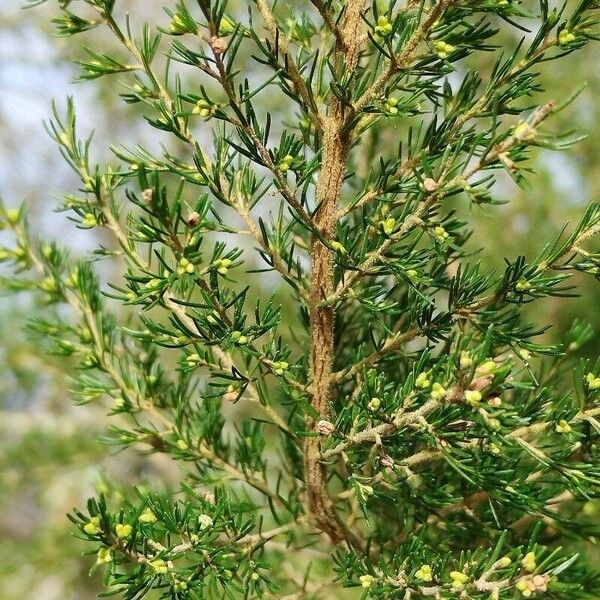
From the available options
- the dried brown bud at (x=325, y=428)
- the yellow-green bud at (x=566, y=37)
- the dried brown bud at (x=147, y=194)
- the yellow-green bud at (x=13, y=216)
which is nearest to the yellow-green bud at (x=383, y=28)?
the yellow-green bud at (x=566, y=37)

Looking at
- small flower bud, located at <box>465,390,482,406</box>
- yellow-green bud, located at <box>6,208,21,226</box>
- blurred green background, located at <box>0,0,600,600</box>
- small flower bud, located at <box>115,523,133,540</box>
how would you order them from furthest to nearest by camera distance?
1. blurred green background, located at <box>0,0,600,600</box>
2. yellow-green bud, located at <box>6,208,21,226</box>
3. small flower bud, located at <box>115,523,133,540</box>
4. small flower bud, located at <box>465,390,482,406</box>

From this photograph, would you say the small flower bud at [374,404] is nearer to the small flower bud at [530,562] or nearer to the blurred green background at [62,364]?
the small flower bud at [530,562]

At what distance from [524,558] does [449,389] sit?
0.56 ft

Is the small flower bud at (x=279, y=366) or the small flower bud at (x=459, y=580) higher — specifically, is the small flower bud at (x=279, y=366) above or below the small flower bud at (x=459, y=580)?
above

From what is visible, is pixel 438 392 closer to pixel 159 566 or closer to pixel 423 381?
pixel 423 381

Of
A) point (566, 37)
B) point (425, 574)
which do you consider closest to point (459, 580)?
point (425, 574)

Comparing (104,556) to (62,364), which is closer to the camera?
(104,556)

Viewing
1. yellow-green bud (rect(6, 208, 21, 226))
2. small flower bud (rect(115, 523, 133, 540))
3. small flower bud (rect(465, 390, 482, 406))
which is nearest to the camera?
small flower bud (rect(465, 390, 482, 406))

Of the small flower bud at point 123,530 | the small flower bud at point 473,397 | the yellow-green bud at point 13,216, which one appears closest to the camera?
the small flower bud at point 473,397

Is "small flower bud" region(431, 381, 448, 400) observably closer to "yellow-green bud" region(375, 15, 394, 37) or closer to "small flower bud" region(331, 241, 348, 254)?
"small flower bud" region(331, 241, 348, 254)

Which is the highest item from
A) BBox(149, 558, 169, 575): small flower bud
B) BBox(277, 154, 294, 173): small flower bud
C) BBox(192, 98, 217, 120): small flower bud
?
BBox(192, 98, 217, 120): small flower bud

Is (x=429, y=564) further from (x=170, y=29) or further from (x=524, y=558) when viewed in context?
(x=170, y=29)

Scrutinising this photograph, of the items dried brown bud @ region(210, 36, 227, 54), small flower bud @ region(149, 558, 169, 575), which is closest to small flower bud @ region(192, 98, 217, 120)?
dried brown bud @ region(210, 36, 227, 54)

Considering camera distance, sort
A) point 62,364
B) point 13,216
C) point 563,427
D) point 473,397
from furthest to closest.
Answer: point 62,364 → point 13,216 → point 563,427 → point 473,397
